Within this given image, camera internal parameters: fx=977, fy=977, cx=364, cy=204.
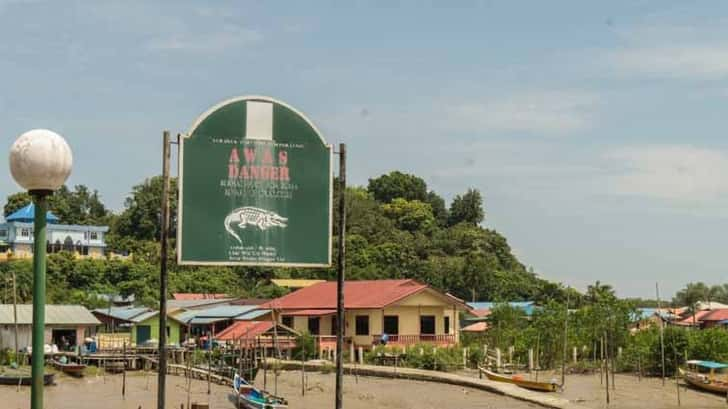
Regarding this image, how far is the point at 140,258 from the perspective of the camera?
Answer: 253 ft

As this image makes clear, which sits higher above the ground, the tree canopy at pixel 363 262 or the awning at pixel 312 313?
the tree canopy at pixel 363 262

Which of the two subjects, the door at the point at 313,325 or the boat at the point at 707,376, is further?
the door at the point at 313,325

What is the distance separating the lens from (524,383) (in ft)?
Result: 113

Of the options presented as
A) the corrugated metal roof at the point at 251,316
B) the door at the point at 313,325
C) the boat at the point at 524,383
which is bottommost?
the boat at the point at 524,383

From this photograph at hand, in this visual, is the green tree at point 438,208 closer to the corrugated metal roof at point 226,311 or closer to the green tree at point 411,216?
the green tree at point 411,216

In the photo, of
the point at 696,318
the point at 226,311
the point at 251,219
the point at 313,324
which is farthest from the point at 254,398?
the point at 696,318

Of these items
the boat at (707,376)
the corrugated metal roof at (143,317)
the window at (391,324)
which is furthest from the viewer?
the corrugated metal roof at (143,317)

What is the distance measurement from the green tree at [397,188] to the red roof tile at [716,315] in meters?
45.7

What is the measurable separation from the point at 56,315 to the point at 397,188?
207 ft

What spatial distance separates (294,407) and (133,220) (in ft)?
199

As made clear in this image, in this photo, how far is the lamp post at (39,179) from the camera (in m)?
6.47

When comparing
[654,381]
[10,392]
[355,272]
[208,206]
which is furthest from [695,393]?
[355,272]

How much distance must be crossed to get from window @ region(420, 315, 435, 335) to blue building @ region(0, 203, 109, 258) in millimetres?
44576

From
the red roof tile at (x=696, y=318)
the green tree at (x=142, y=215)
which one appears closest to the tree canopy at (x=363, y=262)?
the green tree at (x=142, y=215)
